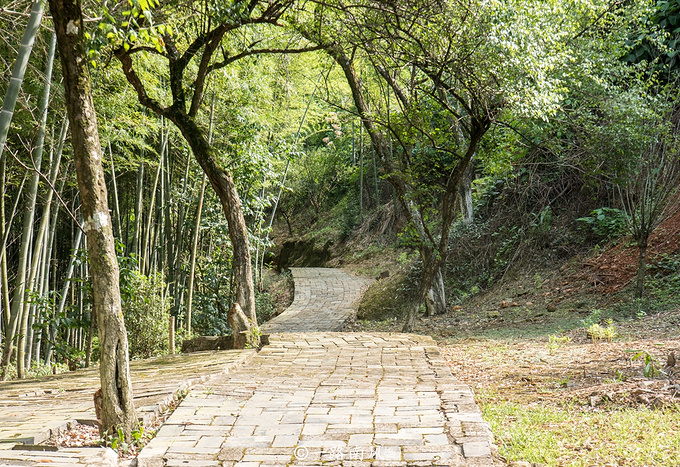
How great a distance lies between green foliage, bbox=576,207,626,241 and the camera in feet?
30.5

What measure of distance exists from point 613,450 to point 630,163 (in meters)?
6.17

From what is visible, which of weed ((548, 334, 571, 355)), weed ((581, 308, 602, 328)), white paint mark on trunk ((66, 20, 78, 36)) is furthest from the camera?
weed ((581, 308, 602, 328))

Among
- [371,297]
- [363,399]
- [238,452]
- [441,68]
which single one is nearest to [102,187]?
[238,452]

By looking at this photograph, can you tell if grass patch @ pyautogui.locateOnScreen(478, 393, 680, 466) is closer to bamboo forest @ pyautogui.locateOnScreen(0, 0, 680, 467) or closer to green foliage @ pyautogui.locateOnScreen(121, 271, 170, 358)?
bamboo forest @ pyautogui.locateOnScreen(0, 0, 680, 467)

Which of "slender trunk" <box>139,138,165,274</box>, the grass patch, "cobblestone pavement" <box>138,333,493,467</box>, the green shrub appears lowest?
the grass patch

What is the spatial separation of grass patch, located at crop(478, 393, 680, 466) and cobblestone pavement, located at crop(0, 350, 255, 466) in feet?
6.62

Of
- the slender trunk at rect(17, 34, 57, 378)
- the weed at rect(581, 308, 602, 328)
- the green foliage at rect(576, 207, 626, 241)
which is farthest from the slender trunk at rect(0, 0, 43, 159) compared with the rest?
the green foliage at rect(576, 207, 626, 241)

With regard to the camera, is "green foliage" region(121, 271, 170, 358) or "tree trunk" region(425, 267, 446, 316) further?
"tree trunk" region(425, 267, 446, 316)

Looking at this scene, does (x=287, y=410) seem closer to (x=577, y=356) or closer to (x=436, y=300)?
(x=577, y=356)

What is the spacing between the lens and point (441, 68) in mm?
6082

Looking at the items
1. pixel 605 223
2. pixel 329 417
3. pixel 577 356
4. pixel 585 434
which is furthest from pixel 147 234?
pixel 605 223

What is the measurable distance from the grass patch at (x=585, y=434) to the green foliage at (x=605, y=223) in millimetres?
6558

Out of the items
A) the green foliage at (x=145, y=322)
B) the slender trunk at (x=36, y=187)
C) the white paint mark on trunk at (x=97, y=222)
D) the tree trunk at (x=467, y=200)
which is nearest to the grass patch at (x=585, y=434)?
the white paint mark on trunk at (x=97, y=222)

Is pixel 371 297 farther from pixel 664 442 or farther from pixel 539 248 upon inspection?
pixel 664 442
